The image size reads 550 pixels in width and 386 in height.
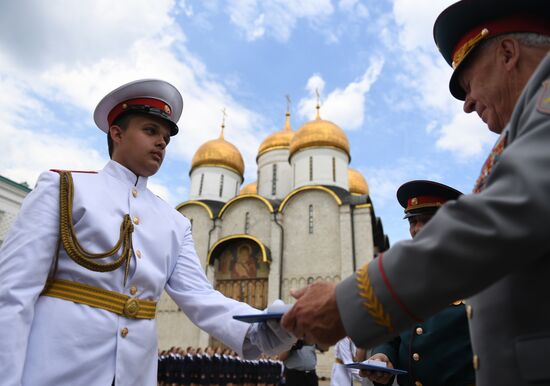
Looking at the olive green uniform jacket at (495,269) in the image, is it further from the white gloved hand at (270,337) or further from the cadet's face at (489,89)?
the white gloved hand at (270,337)

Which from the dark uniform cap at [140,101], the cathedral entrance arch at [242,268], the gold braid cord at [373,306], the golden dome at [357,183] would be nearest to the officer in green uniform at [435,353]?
the gold braid cord at [373,306]

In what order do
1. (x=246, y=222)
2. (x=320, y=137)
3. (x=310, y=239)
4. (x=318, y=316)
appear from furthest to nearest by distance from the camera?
(x=320, y=137) → (x=246, y=222) → (x=310, y=239) → (x=318, y=316)

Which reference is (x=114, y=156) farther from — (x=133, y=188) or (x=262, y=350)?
(x=262, y=350)

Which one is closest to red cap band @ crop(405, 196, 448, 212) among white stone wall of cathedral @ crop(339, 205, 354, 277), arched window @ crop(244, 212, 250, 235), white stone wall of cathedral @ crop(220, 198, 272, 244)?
white stone wall of cathedral @ crop(339, 205, 354, 277)

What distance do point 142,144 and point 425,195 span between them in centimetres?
218

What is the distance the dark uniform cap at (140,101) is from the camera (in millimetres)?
2445

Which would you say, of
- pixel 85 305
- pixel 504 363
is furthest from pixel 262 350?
pixel 504 363

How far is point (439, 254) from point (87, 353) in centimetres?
155

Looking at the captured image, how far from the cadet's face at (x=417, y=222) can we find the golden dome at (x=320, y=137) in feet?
61.1

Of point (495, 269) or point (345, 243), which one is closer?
point (495, 269)

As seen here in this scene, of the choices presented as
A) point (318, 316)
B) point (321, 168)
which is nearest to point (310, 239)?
point (321, 168)

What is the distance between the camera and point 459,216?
3.74ft

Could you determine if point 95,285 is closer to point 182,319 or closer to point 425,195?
point 425,195

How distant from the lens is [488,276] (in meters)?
1.09
